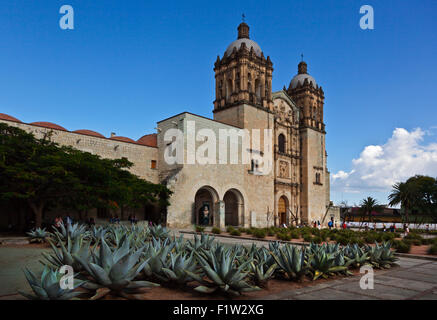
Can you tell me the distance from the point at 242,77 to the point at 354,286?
26.9 m

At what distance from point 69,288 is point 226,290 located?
2.08m

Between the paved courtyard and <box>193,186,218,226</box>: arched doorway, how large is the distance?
63.3 feet

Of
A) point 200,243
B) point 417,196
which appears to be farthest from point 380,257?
point 417,196

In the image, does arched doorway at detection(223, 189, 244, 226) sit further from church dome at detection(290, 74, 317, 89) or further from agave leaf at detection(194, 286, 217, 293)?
agave leaf at detection(194, 286, 217, 293)

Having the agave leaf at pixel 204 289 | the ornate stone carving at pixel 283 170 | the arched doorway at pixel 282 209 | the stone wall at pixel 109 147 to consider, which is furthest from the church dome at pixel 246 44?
the agave leaf at pixel 204 289

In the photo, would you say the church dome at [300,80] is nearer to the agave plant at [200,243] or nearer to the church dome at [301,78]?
the church dome at [301,78]

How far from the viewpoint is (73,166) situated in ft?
Result: 51.2

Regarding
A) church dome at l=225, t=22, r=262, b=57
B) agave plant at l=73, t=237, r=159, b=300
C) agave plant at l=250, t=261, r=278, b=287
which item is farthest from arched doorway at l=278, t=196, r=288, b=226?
agave plant at l=73, t=237, r=159, b=300

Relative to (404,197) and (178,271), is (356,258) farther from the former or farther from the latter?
(404,197)

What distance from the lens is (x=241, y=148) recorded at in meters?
28.5

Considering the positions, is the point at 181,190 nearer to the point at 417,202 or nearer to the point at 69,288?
the point at 69,288

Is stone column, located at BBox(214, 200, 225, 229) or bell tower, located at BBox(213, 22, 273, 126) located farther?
bell tower, located at BBox(213, 22, 273, 126)

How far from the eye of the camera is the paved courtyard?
485 centimetres
